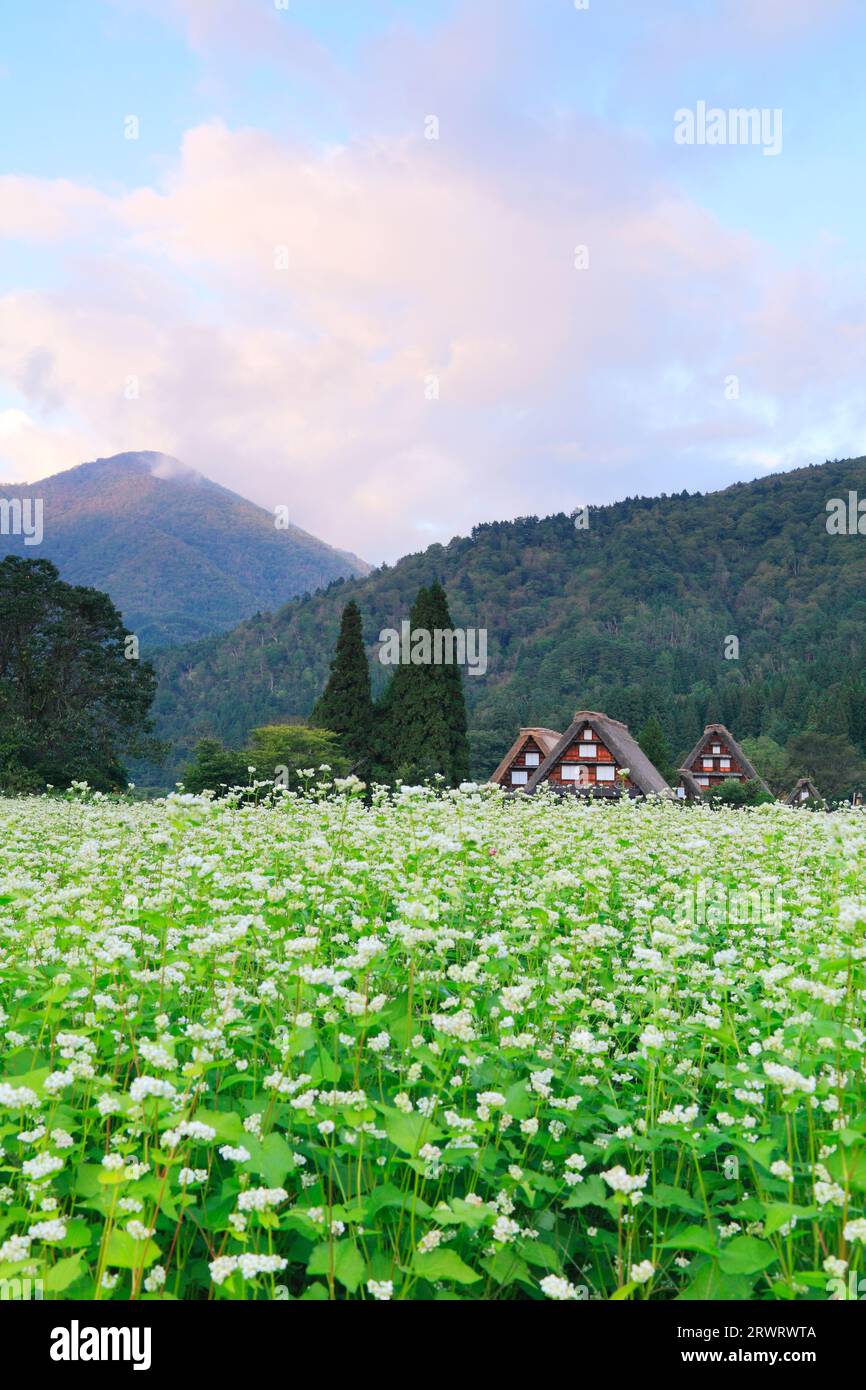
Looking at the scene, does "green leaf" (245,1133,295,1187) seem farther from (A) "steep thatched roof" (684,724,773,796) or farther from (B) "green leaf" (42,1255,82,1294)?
(A) "steep thatched roof" (684,724,773,796)

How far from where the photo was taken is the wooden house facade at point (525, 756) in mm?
58281

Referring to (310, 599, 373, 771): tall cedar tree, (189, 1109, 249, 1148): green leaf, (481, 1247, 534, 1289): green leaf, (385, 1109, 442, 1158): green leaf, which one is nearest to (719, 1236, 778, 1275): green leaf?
(481, 1247, 534, 1289): green leaf

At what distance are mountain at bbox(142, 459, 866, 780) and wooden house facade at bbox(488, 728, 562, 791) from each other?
22.8 meters

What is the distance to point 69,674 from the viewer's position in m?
43.4

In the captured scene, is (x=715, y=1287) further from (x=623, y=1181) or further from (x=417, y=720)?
(x=417, y=720)

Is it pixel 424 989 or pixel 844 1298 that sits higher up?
pixel 424 989

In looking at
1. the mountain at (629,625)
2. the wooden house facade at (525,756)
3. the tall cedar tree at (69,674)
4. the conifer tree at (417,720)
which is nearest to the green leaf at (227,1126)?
the tall cedar tree at (69,674)

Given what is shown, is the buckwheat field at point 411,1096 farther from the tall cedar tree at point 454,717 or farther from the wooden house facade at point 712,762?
the wooden house facade at point 712,762

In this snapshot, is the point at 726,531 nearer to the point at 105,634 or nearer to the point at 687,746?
the point at 687,746

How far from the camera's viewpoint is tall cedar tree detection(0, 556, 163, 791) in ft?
134

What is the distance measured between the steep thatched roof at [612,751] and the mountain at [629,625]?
103ft
